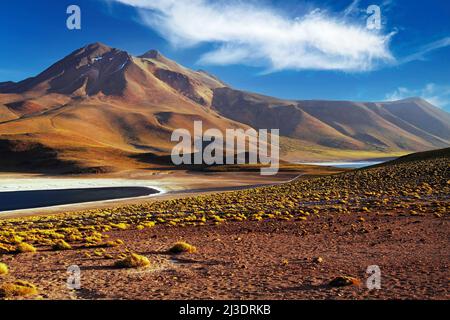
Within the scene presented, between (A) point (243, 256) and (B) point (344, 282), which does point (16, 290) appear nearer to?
(A) point (243, 256)

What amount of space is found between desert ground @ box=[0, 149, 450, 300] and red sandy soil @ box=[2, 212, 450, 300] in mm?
30

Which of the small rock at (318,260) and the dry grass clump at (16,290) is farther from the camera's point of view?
the small rock at (318,260)

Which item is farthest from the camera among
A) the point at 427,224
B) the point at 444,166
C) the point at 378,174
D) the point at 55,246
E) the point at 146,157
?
the point at 146,157

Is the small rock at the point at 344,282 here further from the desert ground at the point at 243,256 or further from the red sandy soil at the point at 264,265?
the red sandy soil at the point at 264,265

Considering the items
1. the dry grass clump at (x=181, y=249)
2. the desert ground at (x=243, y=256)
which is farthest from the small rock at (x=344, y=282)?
the dry grass clump at (x=181, y=249)

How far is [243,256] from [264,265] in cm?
168

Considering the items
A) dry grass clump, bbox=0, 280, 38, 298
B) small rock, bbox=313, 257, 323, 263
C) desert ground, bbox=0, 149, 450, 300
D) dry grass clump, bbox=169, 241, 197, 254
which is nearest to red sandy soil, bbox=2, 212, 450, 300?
desert ground, bbox=0, 149, 450, 300

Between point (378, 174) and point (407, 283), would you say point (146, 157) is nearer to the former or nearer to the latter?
point (378, 174)

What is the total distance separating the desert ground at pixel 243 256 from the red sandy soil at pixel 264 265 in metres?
0.03

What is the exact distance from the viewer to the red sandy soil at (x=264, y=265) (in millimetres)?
10227
